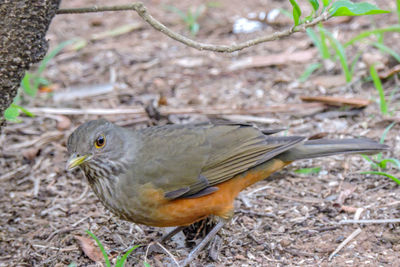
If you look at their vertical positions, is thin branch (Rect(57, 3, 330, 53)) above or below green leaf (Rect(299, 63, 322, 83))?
above

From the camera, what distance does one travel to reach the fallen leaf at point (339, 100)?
20.1 feet

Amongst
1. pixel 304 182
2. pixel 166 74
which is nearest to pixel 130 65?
pixel 166 74

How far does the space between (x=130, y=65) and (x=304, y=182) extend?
3.49 m

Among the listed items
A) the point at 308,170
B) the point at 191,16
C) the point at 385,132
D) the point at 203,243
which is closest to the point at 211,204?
the point at 203,243

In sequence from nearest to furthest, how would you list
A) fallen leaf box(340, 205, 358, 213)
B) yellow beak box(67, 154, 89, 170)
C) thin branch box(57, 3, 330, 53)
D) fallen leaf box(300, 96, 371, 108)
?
thin branch box(57, 3, 330, 53) < yellow beak box(67, 154, 89, 170) < fallen leaf box(340, 205, 358, 213) < fallen leaf box(300, 96, 371, 108)

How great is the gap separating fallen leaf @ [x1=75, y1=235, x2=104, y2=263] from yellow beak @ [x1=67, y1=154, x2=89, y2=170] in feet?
2.29

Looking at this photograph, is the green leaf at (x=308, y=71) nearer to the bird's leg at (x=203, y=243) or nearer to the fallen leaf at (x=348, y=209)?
the fallen leaf at (x=348, y=209)

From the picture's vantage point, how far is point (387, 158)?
530 centimetres

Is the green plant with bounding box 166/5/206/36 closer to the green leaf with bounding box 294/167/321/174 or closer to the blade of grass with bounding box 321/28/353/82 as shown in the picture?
the blade of grass with bounding box 321/28/353/82

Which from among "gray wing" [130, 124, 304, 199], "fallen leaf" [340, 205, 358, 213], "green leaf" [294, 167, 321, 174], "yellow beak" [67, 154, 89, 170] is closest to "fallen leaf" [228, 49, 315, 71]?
"green leaf" [294, 167, 321, 174]

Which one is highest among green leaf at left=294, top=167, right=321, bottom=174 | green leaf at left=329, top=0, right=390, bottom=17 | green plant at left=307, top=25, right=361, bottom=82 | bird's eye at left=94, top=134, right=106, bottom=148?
green leaf at left=329, top=0, right=390, bottom=17

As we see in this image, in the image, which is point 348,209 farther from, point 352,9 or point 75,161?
point 75,161

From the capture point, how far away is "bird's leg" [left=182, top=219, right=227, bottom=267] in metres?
4.21

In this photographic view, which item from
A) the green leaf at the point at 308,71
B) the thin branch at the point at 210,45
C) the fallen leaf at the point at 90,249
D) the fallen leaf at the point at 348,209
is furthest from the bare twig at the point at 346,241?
the green leaf at the point at 308,71
